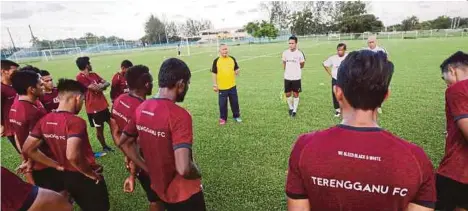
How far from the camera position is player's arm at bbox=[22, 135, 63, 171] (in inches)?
124

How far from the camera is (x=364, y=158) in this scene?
4.39ft

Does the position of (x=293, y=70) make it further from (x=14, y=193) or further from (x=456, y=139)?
(x=14, y=193)

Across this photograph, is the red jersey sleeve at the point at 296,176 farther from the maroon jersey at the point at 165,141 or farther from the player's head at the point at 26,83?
the player's head at the point at 26,83

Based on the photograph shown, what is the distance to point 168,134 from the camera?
2418mm

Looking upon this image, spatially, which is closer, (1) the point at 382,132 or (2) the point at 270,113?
(1) the point at 382,132

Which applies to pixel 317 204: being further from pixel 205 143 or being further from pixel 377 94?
pixel 205 143

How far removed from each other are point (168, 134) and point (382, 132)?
1.61 meters

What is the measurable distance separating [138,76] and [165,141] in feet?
4.47

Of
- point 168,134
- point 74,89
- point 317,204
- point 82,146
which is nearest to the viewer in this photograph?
point 317,204

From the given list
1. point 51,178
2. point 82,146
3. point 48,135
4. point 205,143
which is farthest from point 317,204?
point 205,143

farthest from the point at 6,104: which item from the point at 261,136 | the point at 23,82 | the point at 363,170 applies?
the point at 363,170

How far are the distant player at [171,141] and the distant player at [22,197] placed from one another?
0.89m

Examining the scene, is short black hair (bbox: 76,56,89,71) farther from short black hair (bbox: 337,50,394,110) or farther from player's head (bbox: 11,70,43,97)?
short black hair (bbox: 337,50,394,110)

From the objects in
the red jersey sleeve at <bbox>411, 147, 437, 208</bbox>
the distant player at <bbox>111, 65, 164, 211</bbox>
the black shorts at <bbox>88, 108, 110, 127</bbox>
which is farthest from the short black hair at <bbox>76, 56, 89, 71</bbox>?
the red jersey sleeve at <bbox>411, 147, 437, 208</bbox>
